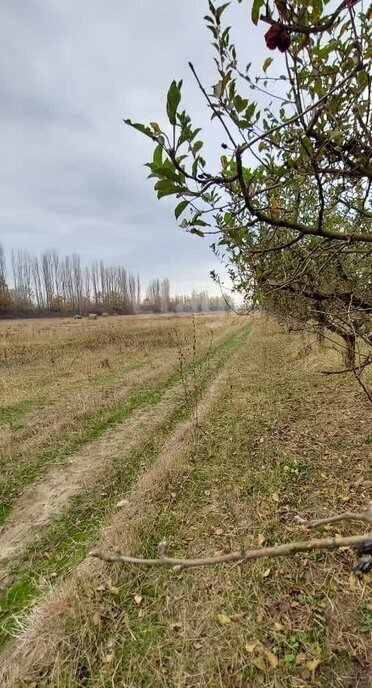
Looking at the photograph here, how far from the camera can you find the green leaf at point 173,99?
1.05m

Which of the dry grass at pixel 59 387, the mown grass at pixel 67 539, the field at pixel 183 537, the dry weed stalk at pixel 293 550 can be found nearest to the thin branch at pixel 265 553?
the dry weed stalk at pixel 293 550

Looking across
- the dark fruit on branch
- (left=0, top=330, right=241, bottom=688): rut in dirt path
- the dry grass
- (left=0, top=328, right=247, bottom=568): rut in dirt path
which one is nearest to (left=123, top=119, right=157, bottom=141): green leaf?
the dark fruit on branch

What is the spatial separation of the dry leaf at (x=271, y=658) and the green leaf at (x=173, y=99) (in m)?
3.45

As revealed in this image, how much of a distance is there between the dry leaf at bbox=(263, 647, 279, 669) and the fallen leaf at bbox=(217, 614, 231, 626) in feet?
1.09

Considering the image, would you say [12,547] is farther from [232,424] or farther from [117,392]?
[117,392]

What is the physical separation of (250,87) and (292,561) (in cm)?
396

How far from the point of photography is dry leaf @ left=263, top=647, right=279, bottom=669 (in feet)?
8.16

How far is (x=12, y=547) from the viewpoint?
3.79 metres

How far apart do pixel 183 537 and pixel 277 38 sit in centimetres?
414

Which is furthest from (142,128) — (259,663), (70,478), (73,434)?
(73,434)

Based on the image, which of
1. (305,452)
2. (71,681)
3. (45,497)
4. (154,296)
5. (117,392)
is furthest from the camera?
(154,296)

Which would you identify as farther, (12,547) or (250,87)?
(12,547)

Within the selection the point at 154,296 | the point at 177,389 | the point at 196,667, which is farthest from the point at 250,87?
the point at 154,296

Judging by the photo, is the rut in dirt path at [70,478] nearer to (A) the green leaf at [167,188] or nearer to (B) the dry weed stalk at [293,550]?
(B) the dry weed stalk at [293,550]
